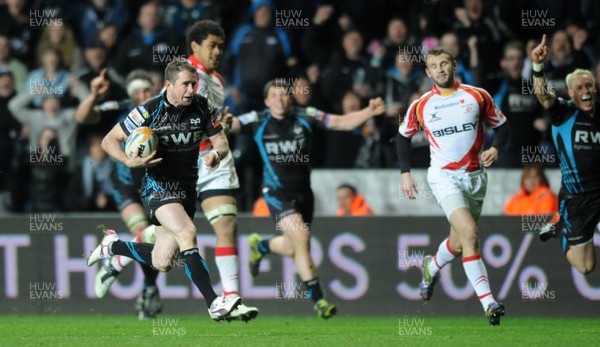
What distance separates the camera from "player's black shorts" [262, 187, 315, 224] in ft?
42.8

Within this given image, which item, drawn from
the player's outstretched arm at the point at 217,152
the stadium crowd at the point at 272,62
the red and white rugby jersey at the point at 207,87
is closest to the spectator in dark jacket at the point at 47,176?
the stadium crowd at the point at 272,62

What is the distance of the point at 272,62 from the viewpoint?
1580cm

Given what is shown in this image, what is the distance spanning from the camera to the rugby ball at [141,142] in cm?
988

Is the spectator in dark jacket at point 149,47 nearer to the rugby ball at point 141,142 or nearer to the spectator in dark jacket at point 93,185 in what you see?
the spectator in dark jacket at point 93,185

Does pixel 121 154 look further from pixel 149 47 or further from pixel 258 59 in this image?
pixel 149 47

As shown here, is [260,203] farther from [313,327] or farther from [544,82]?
[544,82]

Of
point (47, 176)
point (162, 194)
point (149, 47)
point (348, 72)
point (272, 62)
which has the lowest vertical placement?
point (162, 194)

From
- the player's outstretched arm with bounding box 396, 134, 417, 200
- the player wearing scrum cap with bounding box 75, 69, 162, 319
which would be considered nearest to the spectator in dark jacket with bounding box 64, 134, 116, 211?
the player wearing scrum cap with bounding box 75, 69, 162, 319

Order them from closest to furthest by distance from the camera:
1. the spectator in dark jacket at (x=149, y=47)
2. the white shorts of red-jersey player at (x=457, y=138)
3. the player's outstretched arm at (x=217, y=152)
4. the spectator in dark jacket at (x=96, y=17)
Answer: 1. the player's outstretched arm at (x=217, y=152)
2. the white shorts of red-jersey player at (x=457, y=138)
3. the spectator in dark jacket at (x=149, y=47)
4. the spectator in dark jacket at (x=96, y=17)

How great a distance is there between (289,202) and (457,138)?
2.53m

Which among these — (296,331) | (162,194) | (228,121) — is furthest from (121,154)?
(296,331)

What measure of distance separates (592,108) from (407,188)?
2186 mm

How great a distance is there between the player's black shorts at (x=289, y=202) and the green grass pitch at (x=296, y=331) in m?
1.18

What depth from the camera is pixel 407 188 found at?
11.1 metres
